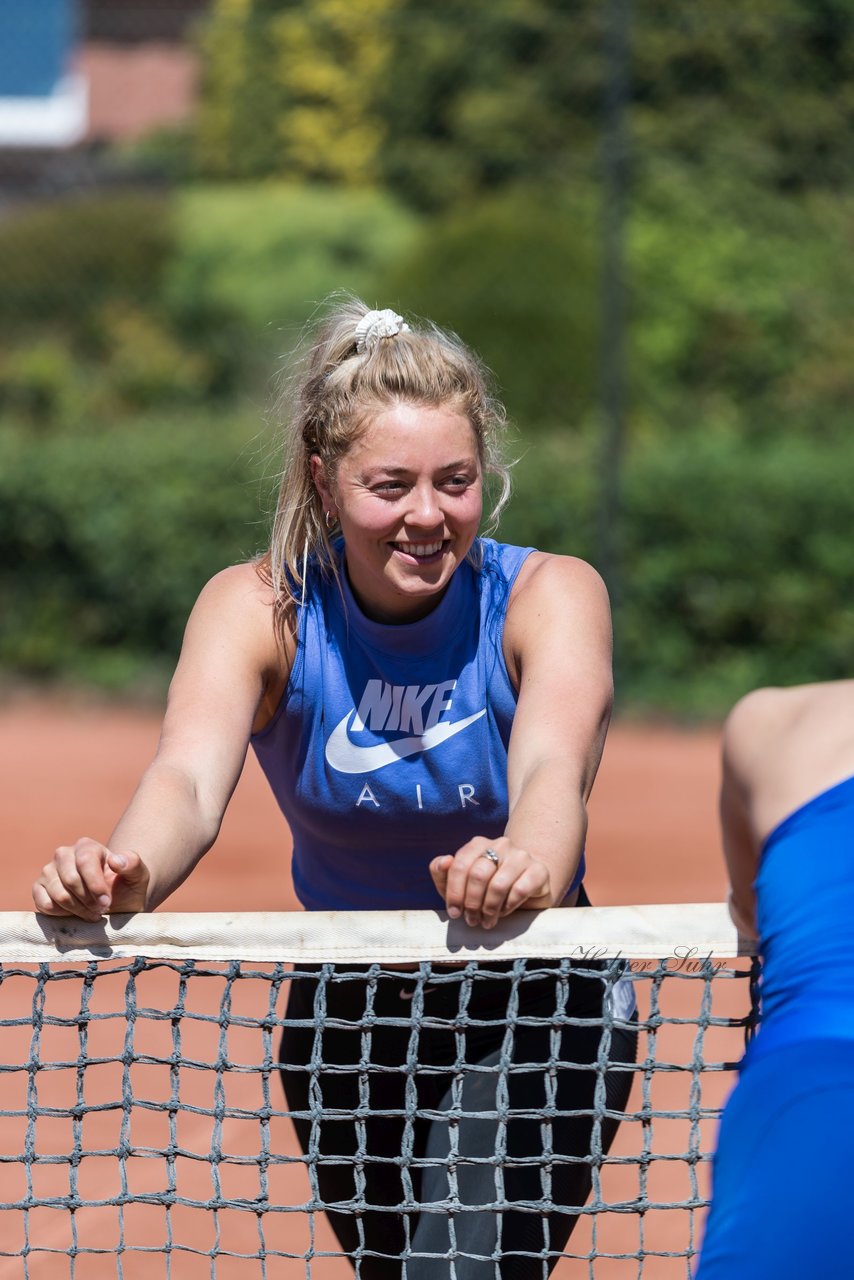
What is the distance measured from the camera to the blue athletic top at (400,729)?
8.54 feet

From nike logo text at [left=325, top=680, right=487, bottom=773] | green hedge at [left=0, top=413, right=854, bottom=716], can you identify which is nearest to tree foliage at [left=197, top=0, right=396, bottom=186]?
green hedge at [left=0, top=413, right=854, bottom=716]

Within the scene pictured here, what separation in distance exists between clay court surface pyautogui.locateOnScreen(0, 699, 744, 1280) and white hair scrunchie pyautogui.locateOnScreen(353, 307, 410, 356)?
137 centimetres

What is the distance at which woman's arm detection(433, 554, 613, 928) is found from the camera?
7.31 ft

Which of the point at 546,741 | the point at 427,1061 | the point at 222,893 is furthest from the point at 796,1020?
the point at 222,893

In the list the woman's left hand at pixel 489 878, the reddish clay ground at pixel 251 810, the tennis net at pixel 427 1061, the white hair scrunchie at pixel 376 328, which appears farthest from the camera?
the reddish clay ground at pixel 251 810

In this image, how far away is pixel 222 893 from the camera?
288 inches

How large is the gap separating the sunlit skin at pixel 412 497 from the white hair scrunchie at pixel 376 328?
0.17 meters

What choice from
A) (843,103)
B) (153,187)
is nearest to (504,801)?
(843,103)

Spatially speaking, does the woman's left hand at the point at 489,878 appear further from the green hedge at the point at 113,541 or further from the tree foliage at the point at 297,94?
the tree foliage at the point at 297,94

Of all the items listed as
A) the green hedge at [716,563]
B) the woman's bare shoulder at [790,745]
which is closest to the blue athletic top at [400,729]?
the woman's bare shoulder at [790,745]

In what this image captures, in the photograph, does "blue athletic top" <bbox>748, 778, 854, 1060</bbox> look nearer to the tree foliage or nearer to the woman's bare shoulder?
the woman's bare shoulder

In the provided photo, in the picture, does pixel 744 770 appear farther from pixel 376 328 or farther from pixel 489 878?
pixel 376 328

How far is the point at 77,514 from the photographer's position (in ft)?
39.0

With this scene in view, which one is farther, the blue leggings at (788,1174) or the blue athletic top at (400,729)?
the blue athletic top at (400,729)
